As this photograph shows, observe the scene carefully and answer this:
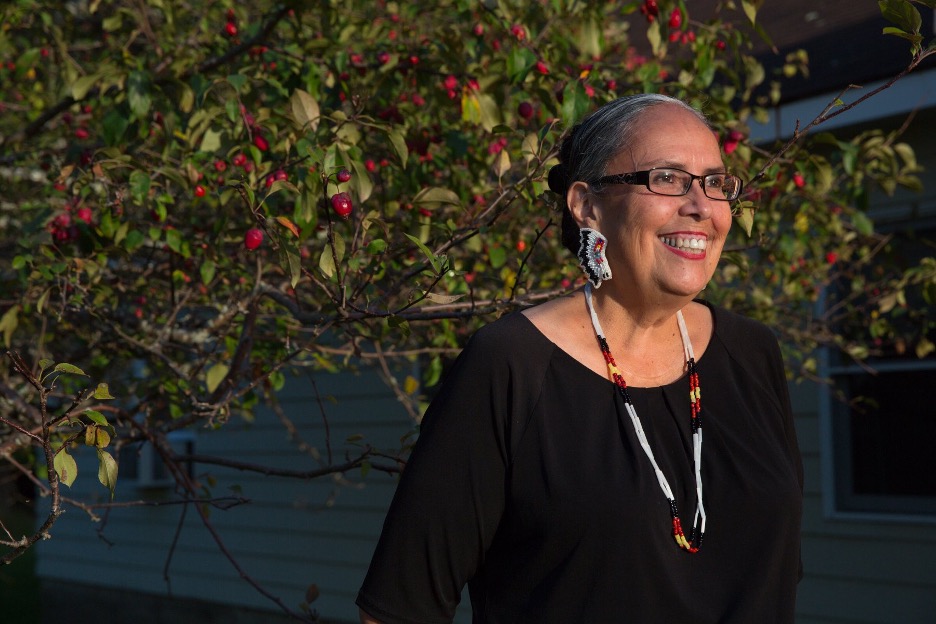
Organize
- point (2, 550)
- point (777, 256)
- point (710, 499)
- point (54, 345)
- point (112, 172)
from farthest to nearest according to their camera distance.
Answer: point (2, 550) < point (54, 345) < point (777, 256) < point (112, 172) < point (710, 499)

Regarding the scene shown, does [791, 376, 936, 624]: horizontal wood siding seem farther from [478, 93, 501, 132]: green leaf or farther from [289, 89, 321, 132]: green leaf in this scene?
[289, 89, 321, 132]: green leaf

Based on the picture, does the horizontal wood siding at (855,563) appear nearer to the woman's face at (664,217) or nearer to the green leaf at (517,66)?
the green leaf at (517,66)

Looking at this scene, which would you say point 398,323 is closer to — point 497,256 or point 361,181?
point 361,181

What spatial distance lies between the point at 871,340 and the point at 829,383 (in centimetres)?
42

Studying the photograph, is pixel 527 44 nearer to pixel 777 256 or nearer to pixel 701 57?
pixel 701 57

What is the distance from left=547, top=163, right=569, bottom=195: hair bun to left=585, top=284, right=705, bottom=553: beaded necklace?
257 millimetres

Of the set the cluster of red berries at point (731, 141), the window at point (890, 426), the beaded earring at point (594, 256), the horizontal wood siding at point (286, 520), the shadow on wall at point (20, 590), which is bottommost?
the shadow on wall at point (20, 590)

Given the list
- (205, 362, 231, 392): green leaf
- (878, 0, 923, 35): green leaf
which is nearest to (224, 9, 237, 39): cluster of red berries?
(205, 362, 231, 392): green leaf

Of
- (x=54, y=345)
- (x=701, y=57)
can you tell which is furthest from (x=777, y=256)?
(x=54, y=345)

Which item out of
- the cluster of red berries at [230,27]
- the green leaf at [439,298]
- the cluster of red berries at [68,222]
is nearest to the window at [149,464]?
the cluster of red berries at [230,27]

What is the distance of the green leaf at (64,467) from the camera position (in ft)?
6.64

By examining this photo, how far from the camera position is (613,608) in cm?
185

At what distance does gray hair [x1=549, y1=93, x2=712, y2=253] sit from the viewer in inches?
81.3

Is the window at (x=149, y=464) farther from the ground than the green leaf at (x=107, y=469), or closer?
closer
